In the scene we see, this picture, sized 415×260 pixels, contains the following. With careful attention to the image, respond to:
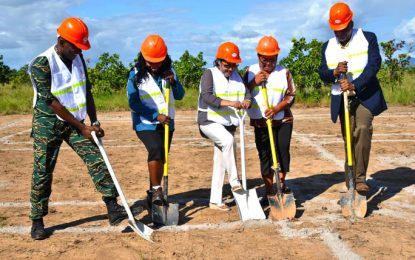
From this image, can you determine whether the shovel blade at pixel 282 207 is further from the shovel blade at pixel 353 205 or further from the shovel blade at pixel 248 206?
the shovel blade at pixel 353 205

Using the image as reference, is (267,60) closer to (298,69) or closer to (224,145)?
(224,145)

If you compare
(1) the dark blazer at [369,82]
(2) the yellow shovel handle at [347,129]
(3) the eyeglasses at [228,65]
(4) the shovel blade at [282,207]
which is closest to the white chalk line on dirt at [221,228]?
(4) the shovel blade at [282,207]

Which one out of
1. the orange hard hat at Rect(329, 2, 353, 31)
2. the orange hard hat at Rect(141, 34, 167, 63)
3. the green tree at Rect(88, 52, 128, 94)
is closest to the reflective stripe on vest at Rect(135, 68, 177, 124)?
the orange hard hat at Rect(141, 34, 167, 63)

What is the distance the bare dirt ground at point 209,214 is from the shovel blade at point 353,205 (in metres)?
0.10

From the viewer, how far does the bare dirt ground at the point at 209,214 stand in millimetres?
4688

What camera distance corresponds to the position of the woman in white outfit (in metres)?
5.58

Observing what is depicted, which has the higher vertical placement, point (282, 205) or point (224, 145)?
point (224, 145)

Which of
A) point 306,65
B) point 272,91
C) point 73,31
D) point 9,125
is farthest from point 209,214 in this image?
point 306,65

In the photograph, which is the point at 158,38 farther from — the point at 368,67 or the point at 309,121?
the point at 309,121

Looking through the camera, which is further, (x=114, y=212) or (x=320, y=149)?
A: (x=320, y=149)

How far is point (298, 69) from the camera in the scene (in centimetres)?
1911

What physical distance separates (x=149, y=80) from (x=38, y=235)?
1971 mm

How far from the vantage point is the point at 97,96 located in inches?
804

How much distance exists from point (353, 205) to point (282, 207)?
79 cm
